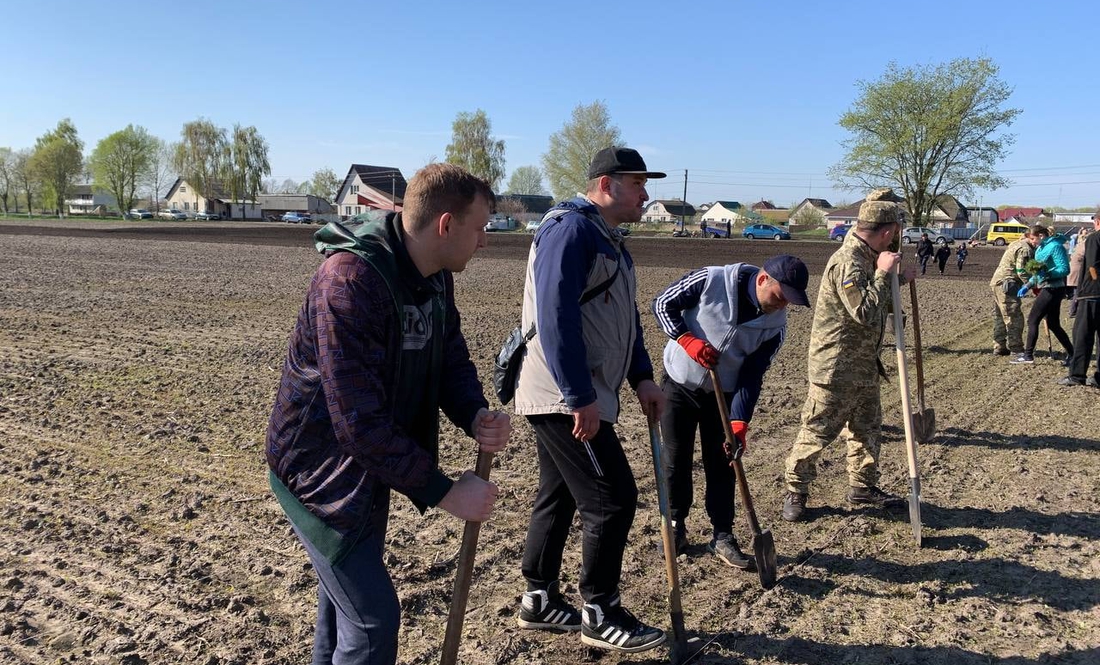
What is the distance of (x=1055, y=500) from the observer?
17.6 ft

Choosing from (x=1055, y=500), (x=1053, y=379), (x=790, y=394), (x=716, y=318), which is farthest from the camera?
(x=1053, y=379)

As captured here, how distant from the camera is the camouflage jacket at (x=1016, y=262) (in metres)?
10.4

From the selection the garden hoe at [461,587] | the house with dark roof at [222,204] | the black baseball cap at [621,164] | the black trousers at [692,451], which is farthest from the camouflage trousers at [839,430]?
the house with dark roof at [222,204]

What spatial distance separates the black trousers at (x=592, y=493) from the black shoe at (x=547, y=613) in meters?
0.23

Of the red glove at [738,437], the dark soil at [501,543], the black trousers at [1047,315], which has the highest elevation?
the black trousers at [1047,315]

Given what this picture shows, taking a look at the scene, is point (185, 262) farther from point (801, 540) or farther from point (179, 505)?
point (801, 540)

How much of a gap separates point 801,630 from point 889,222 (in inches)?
102

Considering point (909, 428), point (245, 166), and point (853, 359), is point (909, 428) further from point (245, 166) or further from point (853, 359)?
point (245, 166)

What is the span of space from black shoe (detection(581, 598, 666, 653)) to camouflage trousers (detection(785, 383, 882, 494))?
6.76 ft

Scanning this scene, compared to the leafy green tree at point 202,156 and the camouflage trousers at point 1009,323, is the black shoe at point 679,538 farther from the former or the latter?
the leafy green tree at point 202,156

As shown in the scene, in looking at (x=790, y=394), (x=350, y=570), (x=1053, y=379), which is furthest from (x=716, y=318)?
(x=1053, y=379)

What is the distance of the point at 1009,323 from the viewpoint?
10305mm

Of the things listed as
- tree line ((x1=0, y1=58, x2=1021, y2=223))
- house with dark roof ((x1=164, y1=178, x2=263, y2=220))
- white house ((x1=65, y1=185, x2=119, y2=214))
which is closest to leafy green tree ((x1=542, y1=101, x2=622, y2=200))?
tree line ((x1=0, y1=58, x2=1021, y2=223))

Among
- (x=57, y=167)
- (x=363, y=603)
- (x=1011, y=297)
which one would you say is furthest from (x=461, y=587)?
(x=57, y=167)
